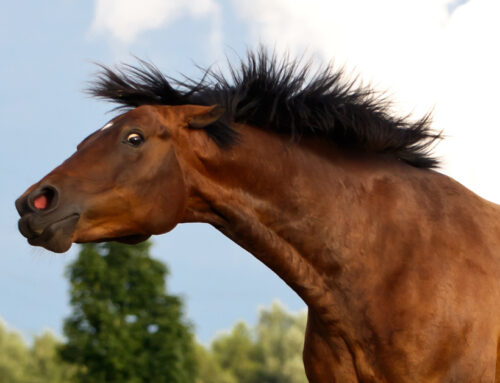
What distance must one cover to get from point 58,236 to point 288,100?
2.18m

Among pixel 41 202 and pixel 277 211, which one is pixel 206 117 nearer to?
pixel 277 211

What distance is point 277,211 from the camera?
6305 mm

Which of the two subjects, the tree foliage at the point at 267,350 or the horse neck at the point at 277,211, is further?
the tree foliage at the point at 267,350

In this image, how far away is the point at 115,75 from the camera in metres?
6.73

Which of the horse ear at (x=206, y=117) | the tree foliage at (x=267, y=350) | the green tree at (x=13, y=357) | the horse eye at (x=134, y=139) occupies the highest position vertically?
the horse ear at (x=206, y=117)

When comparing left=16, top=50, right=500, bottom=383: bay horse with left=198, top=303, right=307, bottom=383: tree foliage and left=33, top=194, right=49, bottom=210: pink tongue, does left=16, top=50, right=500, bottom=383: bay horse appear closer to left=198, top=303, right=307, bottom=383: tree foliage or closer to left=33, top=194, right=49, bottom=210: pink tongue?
left=33, top=194, right=49, bottom=210: pink tongue

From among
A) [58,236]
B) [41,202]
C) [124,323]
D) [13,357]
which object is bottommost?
[13,357]

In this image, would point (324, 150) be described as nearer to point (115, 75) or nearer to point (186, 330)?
point (115, 75)

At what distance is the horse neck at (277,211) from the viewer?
245 inches

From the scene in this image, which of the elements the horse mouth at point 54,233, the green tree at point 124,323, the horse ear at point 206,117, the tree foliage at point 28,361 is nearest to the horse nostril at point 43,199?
the horse mouth at point 54,233

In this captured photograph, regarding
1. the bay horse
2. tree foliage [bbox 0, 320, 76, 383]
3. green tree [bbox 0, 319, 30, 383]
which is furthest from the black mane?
green tree [bbox 0, 319, 30, 383]

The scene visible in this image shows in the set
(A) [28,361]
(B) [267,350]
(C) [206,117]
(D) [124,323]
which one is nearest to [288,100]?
(C) [206,117]

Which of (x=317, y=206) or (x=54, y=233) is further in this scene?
(x=317, y=206)

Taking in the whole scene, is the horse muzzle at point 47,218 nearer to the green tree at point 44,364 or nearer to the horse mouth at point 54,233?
the horse mouth at point 54,233
